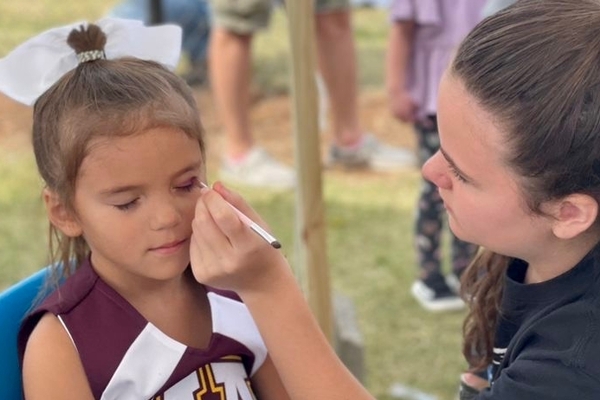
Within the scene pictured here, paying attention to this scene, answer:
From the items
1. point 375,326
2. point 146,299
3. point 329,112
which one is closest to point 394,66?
point 375,326

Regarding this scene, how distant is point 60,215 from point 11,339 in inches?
8.0

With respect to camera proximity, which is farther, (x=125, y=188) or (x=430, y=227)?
(x=430, y=227)

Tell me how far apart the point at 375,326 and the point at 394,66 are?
0.85 metres

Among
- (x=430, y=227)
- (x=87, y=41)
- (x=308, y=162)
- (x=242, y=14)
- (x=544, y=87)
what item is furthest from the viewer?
(x=242, y=14)

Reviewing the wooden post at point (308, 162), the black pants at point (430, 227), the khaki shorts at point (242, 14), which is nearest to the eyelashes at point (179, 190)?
the wooden post at point (308, 162)

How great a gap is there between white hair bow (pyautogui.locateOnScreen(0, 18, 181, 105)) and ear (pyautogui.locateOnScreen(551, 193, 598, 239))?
656 mm

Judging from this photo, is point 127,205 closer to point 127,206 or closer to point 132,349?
point 127,206

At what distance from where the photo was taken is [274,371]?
1534mm

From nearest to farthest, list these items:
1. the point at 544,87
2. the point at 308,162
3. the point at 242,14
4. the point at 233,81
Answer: the point at 544,87 → the point at 308,162 → the point at 242,14 → the point at 233,81

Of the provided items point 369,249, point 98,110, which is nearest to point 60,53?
point 98,110

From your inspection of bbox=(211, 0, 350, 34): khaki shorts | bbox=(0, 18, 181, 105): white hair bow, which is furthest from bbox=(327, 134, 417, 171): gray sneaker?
bbox=(0, 18, 181, 105): white hair bow

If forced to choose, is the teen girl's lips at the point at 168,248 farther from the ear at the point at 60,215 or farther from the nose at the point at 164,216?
the ear at the point at 60,215

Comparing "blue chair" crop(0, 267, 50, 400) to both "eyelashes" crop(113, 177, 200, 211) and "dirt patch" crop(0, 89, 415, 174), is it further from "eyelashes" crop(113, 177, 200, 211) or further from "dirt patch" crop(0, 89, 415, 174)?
"dirt patch" crop(0, 89, 415, 174)

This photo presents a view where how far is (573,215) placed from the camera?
1213 mm
